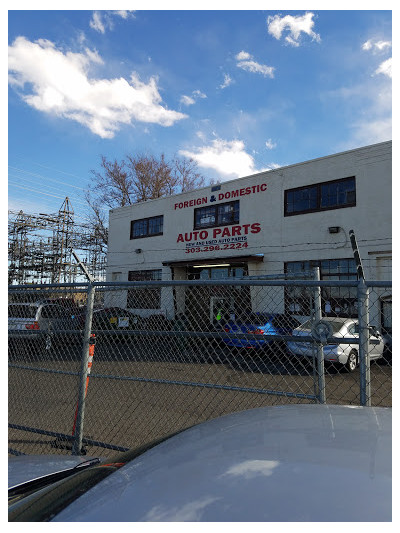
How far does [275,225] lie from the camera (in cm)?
1712

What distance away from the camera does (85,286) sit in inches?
155

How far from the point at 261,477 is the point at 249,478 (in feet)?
0.12

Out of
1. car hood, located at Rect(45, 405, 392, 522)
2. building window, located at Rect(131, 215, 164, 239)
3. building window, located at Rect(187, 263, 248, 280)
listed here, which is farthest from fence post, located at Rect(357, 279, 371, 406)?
building window, located at Rect(131, 215, 164, 239)

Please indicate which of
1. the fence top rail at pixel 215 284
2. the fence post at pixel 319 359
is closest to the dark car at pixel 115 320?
the fence top rail at pixel 215 284

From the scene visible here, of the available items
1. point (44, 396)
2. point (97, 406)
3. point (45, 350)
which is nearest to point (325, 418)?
point (45, 350)

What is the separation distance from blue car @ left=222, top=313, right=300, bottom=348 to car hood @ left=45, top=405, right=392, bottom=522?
6.75 feet

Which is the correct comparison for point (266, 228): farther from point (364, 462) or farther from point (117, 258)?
point (364, 462)

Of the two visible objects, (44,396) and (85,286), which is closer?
(85,286)

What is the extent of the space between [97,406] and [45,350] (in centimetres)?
169

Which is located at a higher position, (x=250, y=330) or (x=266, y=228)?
(x=266, y=228)

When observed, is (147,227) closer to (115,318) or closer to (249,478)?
(115,318)

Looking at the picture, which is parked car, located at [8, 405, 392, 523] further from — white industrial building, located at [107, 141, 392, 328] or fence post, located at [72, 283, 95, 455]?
white industrial building, located at [107, 141, 392, 328]

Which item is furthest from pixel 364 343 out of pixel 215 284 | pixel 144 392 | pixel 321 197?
pixel 321 197

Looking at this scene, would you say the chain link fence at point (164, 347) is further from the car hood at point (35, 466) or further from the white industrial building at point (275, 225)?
the white industrial building at point (275, 225)
